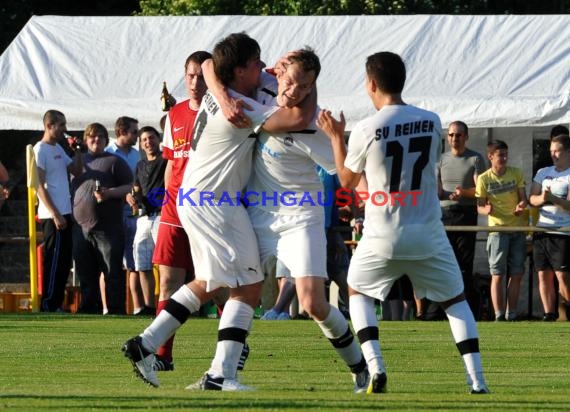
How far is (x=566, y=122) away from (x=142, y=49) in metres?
5.92

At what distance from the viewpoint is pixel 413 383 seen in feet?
30.0

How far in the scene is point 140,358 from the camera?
8.55 metres

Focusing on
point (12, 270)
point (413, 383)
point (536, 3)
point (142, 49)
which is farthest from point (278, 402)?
point (536, 3)

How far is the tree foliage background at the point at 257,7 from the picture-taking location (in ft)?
108

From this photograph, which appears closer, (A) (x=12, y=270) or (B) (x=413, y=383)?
(B) (x=413, y=383)

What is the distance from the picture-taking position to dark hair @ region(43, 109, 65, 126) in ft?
59.0

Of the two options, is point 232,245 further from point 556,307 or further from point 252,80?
point 556,307

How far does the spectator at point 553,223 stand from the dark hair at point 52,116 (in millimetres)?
5782

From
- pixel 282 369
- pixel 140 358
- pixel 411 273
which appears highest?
pixel 411 273

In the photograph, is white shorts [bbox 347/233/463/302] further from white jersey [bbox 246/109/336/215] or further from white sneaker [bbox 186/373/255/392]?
white sneaker [bbox 186/373/255/392]

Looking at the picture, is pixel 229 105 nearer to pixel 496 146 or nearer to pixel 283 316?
pixel 283 316

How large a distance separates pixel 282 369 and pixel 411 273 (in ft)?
7.30

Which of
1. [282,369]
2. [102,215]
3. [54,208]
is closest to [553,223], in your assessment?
[102,215]

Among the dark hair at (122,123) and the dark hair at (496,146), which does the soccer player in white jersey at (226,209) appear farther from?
the dark hair at (122,123)
